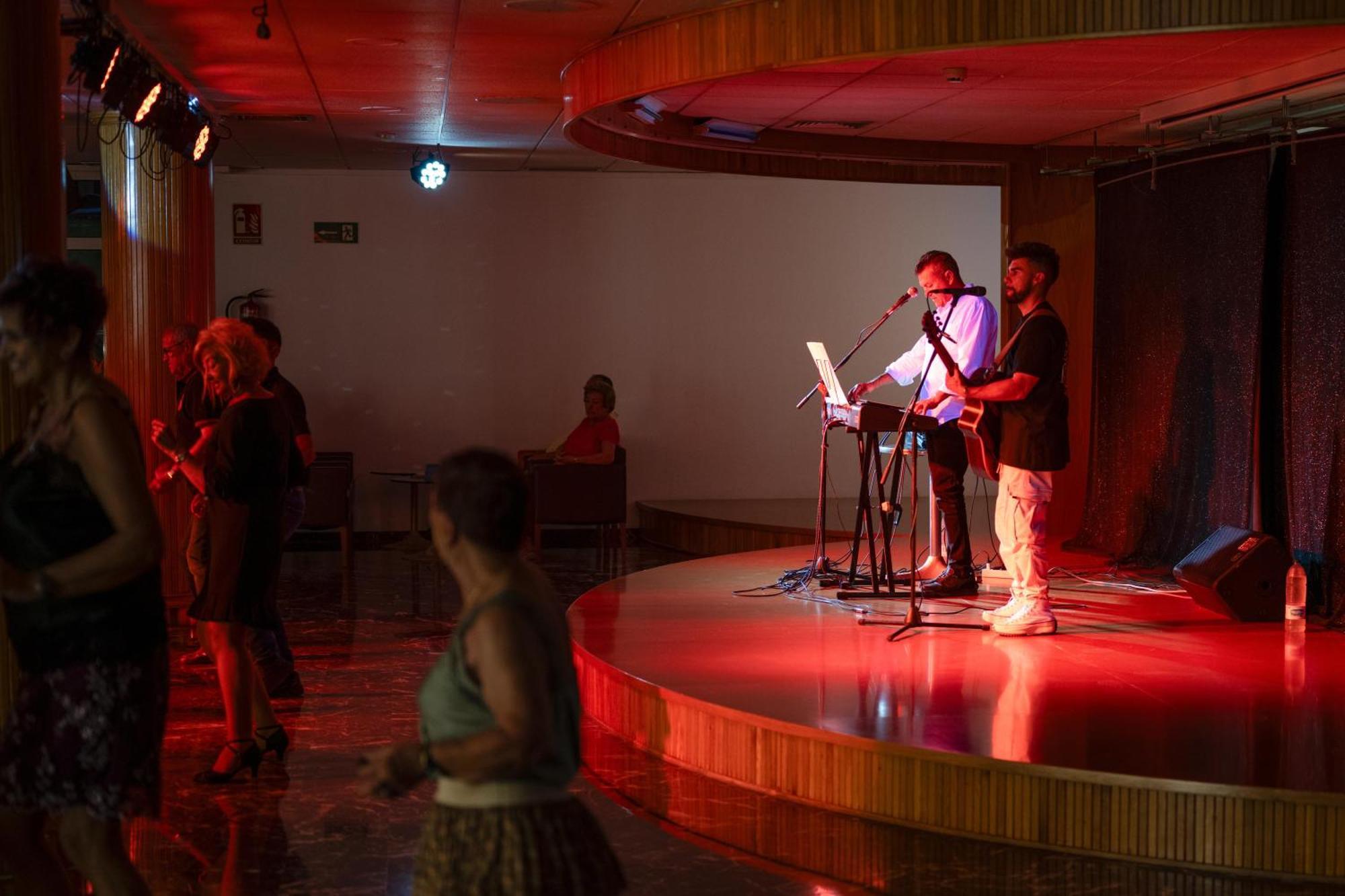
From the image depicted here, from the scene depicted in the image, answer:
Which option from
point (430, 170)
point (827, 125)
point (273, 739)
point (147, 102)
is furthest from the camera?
point (430, 170)

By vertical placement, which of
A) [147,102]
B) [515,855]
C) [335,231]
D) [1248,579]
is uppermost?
[147,102]

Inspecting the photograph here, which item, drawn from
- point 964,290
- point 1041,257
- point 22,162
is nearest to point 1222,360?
point 1041,257

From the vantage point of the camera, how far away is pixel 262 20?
6.09 meters

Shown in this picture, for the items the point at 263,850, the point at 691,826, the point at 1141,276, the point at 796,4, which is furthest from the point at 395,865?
the point at 1141,276

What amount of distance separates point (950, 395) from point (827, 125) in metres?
2.34

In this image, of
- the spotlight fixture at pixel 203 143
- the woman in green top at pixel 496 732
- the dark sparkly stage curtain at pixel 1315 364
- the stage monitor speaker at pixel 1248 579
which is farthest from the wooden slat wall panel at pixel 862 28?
the woman in green top at pixel 496 732

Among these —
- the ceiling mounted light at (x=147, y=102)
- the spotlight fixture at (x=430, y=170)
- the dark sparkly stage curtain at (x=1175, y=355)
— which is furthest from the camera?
the spotlight fixture at (x=430, y=170)

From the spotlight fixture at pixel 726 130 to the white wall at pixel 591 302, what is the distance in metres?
3.67

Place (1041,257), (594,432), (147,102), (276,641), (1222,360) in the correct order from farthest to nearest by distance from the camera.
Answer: (594,432) → (1222,360) → (147,102) → (276,641) → (1041,257)

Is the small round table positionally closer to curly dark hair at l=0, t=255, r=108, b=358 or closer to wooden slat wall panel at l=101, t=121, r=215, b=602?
wooden slat wall panel at l=101, t=121, r=215, b=602

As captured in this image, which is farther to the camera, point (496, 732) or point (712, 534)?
point (712, 534)

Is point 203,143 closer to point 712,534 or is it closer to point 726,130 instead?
point 726,130

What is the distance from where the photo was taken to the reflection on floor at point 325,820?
3791mm

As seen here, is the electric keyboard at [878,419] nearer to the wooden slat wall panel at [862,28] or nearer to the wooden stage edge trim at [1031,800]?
the wooden slat wall panel at [862,28]
